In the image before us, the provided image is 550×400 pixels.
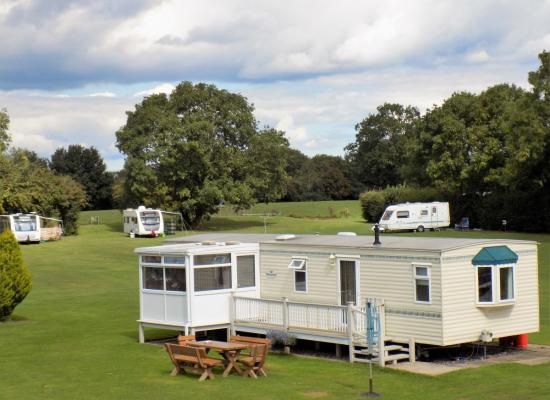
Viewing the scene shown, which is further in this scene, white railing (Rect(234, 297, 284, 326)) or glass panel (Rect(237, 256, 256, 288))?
glass panel (Rect(237, 256, 256, 288))

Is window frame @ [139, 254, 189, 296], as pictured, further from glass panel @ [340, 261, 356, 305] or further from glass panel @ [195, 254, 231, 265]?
glass panel @ [340, 261, 356, 305]

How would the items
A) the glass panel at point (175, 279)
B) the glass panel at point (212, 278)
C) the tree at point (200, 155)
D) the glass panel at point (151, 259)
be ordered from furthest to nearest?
the tree at point (200, 155) → the glass panel at point (151, 259) → the glass panel at point (175, 279) → the glass panel at point (212, 278)

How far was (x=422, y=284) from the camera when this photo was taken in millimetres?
20031

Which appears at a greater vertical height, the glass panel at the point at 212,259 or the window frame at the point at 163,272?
the glass panel at the point at 212,259

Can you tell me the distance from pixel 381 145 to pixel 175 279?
105156 millimetres

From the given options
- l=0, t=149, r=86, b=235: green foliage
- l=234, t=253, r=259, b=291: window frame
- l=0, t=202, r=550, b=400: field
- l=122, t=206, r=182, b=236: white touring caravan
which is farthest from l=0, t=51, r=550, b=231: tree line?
l=234, t=253, r=259, b=291: window frame

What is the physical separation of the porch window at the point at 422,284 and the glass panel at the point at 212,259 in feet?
17.7

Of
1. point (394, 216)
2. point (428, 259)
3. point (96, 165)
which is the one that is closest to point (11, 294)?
point (428, 259)

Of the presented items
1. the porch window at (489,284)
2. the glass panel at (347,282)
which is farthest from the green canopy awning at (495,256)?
the glass panel at (347,282)

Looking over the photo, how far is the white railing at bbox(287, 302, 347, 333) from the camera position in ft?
67.9

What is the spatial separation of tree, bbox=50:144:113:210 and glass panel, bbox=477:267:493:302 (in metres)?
98.9

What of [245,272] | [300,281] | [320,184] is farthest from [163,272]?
[320,184]

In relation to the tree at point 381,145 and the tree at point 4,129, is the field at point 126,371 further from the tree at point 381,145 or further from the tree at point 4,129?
the tree at point 381,145

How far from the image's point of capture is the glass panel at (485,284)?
20156 millimetres
